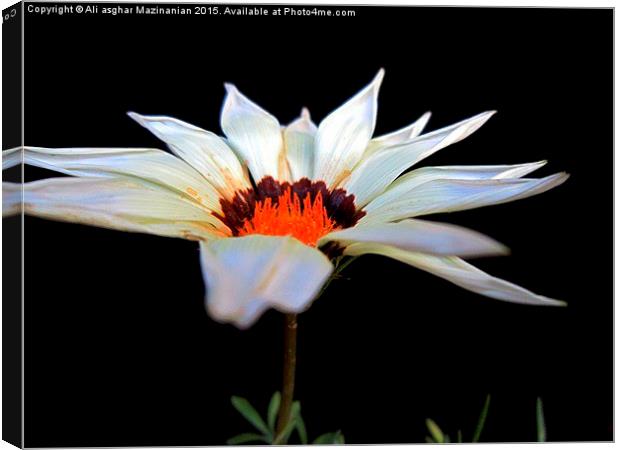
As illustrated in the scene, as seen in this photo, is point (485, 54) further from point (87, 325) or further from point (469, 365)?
point (87, 325)

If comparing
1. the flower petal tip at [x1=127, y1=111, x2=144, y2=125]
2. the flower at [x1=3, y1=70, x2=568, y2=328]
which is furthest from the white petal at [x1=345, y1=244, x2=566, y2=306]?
the flower petal tip at [x1=127, y1=111, x2=144, y2=125]

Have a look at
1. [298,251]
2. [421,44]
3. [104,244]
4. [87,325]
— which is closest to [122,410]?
[87,325]

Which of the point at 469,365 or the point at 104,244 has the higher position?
the point at 104,244

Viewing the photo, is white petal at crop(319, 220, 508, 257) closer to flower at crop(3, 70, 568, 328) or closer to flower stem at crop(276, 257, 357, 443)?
flower at crop(3, 70, 568, 328)

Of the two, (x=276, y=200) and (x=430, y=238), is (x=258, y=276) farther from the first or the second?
(x=276, y=200)

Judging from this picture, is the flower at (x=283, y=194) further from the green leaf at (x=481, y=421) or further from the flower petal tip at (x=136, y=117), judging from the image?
the green leaf at (x=481, y=421)

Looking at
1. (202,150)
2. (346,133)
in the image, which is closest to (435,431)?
(346,133)
